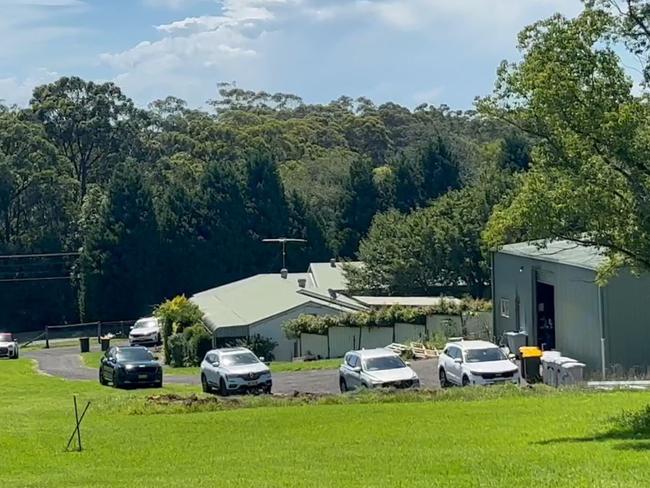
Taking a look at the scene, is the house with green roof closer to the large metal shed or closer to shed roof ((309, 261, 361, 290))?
shed roof ((309, 261, 361, 290))

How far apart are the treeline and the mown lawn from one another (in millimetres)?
40799

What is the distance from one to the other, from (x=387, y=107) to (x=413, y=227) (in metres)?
90.3

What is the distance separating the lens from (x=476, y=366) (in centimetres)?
2981

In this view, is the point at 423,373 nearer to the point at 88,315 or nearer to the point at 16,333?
the point at 88,315

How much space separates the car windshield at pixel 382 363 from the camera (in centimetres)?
3017

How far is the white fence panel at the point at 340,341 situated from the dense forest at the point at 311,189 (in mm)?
15534

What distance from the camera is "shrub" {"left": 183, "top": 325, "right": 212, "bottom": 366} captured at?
48.7 m

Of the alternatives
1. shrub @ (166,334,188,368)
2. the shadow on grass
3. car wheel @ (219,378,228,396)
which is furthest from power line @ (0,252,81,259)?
the shadow on grass

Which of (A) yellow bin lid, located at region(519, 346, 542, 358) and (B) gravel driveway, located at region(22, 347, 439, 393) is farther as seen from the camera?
(B) gravel driveway, located at region(22, 347, 439, 393)

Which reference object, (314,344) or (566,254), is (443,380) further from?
(314,344)

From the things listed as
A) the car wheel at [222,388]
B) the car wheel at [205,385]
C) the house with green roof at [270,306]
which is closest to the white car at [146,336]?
the house with green roof at [270,306]

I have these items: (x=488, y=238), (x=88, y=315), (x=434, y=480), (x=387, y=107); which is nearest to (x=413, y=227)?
(x=88, y=315)

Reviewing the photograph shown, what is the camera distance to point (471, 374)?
29.6 meters

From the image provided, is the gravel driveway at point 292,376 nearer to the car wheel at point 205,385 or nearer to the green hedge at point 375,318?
the car wheel at point 205,385
